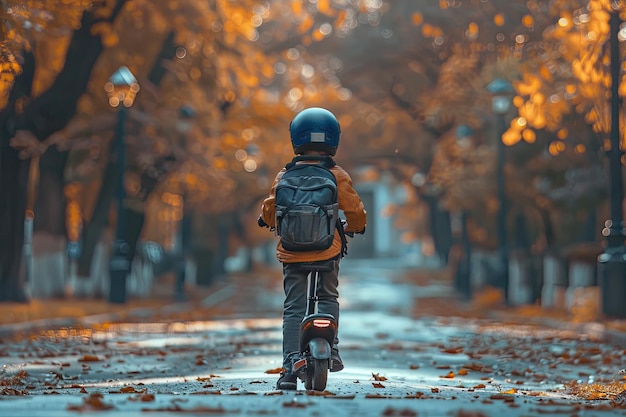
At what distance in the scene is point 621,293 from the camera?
68.5 ft

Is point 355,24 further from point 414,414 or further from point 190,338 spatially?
point 414,414

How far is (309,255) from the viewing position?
9305mm

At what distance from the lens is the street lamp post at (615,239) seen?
20.8 m

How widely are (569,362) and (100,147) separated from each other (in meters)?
20.1

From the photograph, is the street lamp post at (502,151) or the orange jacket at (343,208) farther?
the street lamp post at (502,151)

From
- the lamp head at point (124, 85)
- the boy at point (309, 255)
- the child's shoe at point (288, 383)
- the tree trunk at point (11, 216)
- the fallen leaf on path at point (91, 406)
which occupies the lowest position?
the fallen leaf on path at point (91, 406)

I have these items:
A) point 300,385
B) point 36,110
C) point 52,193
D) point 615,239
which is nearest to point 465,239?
point 52,193

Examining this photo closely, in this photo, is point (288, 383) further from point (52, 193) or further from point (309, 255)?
point (52, 193)

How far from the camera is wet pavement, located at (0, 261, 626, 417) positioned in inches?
316

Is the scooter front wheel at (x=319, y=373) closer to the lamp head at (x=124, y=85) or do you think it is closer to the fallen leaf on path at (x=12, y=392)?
the fallen leaf on path at (x=12, y=392)

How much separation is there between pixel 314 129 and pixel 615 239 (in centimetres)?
1241

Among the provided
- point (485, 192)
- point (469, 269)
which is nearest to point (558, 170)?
point (485, 192)

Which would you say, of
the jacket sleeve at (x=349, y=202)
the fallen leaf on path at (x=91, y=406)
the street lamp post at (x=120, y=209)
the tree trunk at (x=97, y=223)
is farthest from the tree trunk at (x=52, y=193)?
the fallen leaf on path at (x=91, y=406)

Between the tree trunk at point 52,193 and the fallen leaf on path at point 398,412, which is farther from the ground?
the tree trunk at point 52,193
